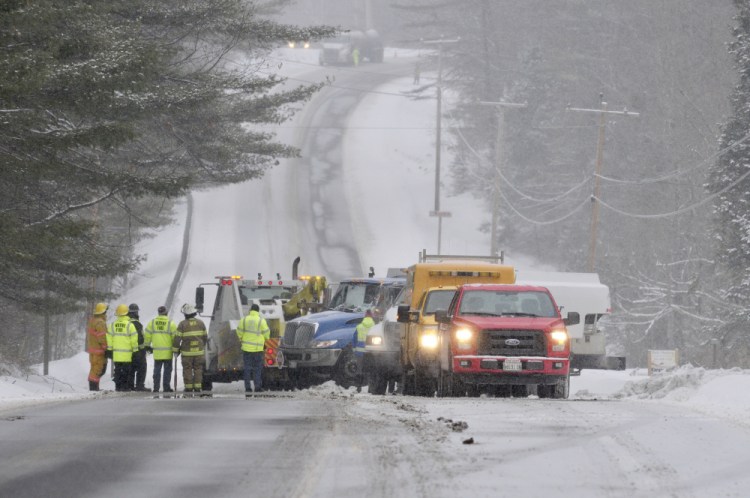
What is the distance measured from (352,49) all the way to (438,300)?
328ft

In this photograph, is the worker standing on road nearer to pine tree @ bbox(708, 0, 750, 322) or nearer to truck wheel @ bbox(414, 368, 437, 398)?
truck wheel @ bbox(414, 368, 437, 398)

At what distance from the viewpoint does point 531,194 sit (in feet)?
243

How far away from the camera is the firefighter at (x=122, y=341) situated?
84.2 ft

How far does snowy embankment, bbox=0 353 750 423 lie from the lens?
58.9 ft

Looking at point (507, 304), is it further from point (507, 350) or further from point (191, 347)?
point (191, 347)

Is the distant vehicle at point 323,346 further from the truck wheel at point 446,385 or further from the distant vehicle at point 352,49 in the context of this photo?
the distant vehicle at point 352,49

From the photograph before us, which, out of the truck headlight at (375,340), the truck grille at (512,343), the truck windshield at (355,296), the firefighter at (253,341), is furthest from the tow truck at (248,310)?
the truck grille at (512,343)

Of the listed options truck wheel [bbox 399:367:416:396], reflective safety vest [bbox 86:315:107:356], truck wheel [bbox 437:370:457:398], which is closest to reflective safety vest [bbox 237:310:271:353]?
truck wheel [bbox 399:367:416:396]

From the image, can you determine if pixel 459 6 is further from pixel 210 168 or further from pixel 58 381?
pixel 58 381

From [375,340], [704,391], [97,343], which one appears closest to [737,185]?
[375,340]

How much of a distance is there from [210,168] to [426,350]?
18.9 meters

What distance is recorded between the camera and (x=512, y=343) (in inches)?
782

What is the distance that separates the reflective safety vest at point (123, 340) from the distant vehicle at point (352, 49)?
95308 millimetres

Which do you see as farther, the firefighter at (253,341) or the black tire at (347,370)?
the black tire at (347,370)
